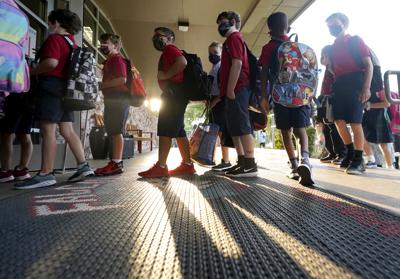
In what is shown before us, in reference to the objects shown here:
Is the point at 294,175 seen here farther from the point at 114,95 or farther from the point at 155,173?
the point at 114,95

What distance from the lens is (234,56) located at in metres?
2.34

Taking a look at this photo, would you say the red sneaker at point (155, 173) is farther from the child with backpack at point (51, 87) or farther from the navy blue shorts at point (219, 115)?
the navy blue shorts at point (219, 115)

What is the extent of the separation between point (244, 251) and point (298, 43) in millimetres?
1840

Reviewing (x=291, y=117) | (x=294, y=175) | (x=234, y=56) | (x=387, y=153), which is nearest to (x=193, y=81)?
(x=234, y=56)

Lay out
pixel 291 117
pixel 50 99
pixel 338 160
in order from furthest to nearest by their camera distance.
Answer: pixel 338 160 < pixel 291 117 < pixel 50 99

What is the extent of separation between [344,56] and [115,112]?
226 cm

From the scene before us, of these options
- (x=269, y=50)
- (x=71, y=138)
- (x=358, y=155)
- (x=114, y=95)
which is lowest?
(x=358, y=155)

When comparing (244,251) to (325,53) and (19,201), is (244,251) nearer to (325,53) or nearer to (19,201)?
(19,201)

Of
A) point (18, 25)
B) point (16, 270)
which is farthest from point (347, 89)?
point (16, 270)

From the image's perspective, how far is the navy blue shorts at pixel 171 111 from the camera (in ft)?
8.63

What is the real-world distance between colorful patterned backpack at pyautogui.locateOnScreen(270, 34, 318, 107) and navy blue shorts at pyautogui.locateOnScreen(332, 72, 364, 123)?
75 centimetres

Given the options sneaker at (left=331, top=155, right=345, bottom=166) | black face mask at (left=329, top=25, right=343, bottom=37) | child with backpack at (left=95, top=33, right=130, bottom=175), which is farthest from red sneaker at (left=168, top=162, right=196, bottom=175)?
sneaker at (left=331, top=155, right=345, bottom=166)

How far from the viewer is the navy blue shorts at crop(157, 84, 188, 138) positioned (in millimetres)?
2629

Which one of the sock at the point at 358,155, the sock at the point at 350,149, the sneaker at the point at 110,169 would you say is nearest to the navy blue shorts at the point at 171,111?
the sneaker at the point at 110,169
